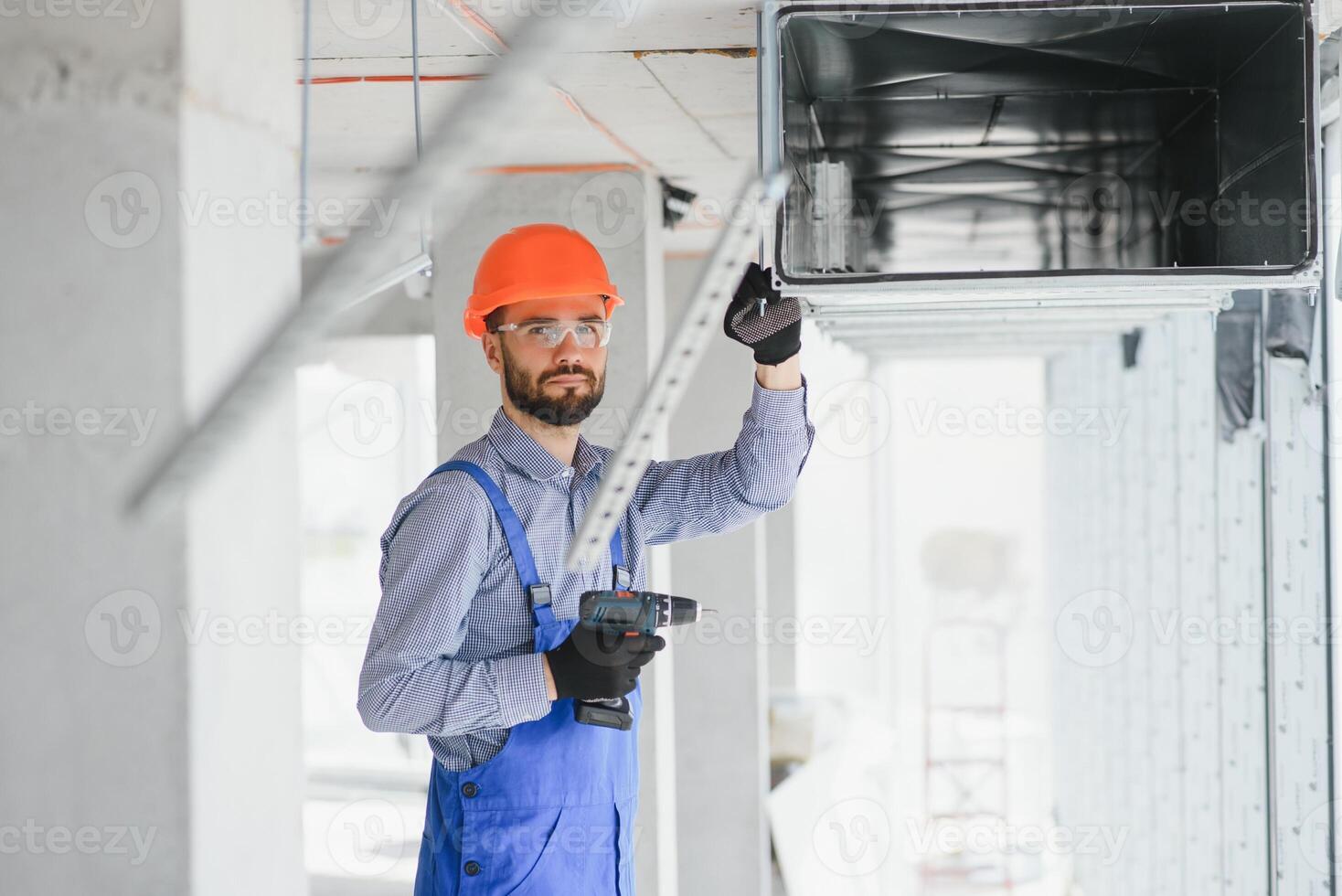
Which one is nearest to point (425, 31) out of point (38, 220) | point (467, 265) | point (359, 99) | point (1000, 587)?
point (359, 99)

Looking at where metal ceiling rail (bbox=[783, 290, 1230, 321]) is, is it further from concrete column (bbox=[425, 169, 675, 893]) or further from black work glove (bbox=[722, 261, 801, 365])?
concrete column (bbox=[425, 169, 675, 893])

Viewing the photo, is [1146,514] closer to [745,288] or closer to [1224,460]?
[1224,460]

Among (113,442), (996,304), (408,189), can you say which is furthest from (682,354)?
(996,304)

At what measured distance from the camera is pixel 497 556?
7.29 ft

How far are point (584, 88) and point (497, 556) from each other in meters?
1.41

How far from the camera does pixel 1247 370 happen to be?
3.88 metres

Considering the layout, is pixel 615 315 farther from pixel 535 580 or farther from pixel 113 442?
pixel 113 442

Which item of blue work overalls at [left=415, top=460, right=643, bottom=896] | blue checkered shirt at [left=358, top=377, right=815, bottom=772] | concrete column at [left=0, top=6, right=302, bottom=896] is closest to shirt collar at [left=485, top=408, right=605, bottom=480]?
blue checkered shirt at [left=358, top=377, right=815, bottom=772]

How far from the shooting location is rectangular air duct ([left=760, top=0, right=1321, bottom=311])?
216cm

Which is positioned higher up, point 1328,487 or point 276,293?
point 276,293

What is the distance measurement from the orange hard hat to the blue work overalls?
1.26ft

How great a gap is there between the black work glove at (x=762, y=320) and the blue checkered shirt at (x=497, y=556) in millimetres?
125

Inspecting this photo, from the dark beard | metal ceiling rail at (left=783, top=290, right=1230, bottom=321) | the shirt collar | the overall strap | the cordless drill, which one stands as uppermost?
metal ceiling rail at (left=783, top=290, right=1230, bottom=321)

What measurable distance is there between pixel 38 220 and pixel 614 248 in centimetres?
259
